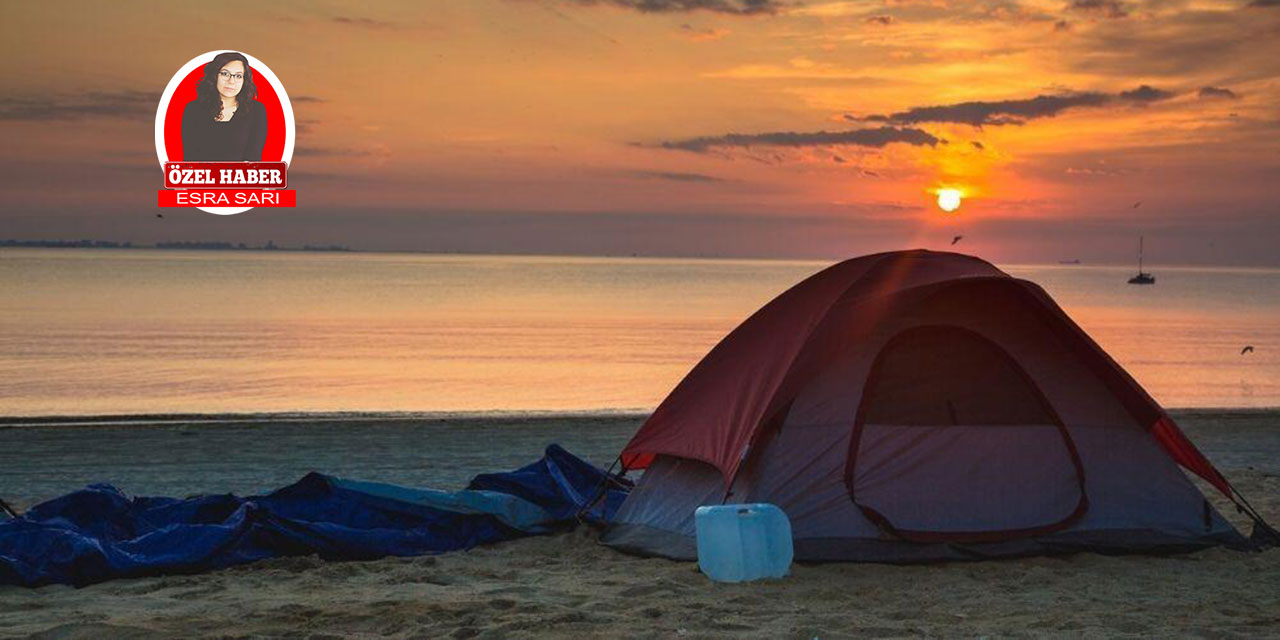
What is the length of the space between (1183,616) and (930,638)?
140cm

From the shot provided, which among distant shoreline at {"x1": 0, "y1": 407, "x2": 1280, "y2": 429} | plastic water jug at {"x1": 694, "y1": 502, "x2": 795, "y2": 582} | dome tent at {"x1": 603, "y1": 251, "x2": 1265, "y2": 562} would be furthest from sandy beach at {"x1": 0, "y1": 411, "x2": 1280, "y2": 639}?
distant shoreline at {"x1": 0, "y1": 407, "x2": 1280, "y2": 429}

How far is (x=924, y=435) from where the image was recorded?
Answer: 8383 mm

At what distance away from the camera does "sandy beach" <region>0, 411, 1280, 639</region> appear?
6.47 meters

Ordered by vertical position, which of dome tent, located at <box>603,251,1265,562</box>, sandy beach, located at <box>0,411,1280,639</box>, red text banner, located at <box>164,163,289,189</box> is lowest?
sandy beach, located at <box>0,411,1280,639</box>

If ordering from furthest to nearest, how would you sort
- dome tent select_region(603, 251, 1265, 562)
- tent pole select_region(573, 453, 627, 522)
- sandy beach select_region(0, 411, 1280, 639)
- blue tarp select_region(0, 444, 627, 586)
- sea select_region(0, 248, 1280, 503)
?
sea select_region(0, 248, 1280, 503) → tent pole select_region(573, 453, 627, 522) → dome tent select_region(603, 251, 1265, 562) → blue tarp select_region(0, 444, 627, 586) → sandy beach select_region(0, 411, 1280, 639)

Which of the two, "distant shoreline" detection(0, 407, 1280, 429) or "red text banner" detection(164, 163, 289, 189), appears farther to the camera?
"red text banner" detection(164, 163, 289, 189)

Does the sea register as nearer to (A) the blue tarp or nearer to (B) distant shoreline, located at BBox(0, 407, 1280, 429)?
(B) distant shoreline, located at BBox(0, 407, 1280, 429)

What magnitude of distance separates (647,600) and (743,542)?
732 millimetres

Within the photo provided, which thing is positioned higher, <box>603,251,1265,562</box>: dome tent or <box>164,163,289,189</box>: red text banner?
<box>164,163,289,189</box>: red text banner

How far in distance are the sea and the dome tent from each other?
4216 millimetres

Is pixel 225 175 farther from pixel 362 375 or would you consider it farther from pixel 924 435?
pixel 924 435

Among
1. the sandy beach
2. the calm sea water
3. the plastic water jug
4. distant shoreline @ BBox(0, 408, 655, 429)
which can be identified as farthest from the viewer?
the calm sea water

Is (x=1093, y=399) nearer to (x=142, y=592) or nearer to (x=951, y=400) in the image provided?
(x=951, y=400)

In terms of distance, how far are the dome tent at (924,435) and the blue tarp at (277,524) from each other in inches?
33.2
